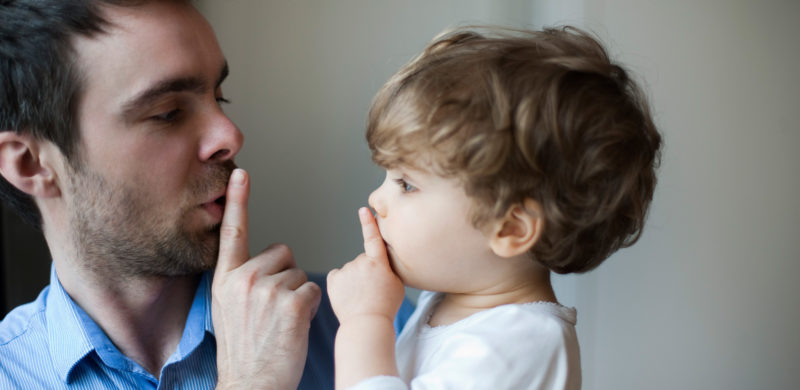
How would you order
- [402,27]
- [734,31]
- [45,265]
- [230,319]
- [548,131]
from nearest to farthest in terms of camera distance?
[548,131] → [230,319] → [734,31] → [402,27] → [45,265]

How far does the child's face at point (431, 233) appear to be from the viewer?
1.01m

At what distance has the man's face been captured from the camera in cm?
123

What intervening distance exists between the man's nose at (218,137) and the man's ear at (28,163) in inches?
11.4

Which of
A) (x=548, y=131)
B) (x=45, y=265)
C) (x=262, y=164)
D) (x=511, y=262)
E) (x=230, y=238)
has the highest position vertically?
(x=548, y=131)

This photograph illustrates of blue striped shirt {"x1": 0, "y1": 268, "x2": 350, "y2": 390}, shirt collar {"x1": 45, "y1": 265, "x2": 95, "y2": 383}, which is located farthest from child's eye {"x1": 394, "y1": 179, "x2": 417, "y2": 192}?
shirt collar {"x1": 45, "y1": 265, "x2": 95, "y2": 383}

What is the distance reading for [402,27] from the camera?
1.82m

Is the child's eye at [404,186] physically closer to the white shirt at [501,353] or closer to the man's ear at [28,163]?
the white shirt at [501,353]

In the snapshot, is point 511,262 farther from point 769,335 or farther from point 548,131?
point 769,335

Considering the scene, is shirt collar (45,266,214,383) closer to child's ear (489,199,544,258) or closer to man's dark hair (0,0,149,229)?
man's dark hair (0,0,149,229)

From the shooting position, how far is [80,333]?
1292 millimetres

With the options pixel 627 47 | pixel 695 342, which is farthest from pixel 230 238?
pixel 695 342

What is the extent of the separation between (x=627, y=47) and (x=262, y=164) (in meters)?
1.01

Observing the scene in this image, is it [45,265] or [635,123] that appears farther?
[45,265]

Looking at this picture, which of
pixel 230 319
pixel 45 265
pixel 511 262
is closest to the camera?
pixel 511 262
